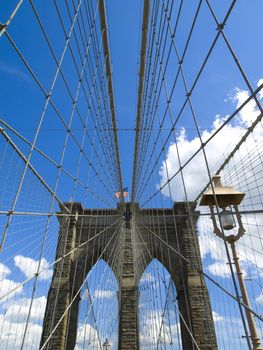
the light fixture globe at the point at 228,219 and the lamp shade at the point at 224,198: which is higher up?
the lamp shade at the point at 224,198

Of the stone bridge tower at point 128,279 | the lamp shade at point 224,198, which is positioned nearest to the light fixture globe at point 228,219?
the lamp shade at point 224,198

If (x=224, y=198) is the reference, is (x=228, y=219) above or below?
below

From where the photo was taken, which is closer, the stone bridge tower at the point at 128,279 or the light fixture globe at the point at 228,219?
the light fixture globe at the point at 228,219

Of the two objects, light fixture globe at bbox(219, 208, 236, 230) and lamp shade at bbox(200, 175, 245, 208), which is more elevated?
lamp shade at bbox(200, 175, 245, 208)

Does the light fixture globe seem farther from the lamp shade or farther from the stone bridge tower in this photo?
the stone bridge tower

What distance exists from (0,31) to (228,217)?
7.62 ft

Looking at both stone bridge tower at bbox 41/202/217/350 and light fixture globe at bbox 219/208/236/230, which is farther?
stone bridge tower at bbox 41/202/217/350

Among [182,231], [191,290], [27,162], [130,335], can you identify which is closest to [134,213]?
[182,231]

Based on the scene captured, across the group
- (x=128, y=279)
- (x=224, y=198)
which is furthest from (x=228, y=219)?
(x=128, y=279)

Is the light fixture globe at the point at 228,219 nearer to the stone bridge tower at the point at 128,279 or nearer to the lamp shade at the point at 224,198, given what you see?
the lamp shade at the point at 224,198

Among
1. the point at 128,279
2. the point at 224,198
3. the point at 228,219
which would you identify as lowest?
the point at 228,219

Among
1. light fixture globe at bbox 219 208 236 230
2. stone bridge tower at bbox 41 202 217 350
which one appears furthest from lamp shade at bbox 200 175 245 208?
stone bridge tower at bbox 41 202 217 350

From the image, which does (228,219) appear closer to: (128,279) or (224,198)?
(224,198)

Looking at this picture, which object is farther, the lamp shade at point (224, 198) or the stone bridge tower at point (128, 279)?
the stone bridge tower at point (128, 279)
